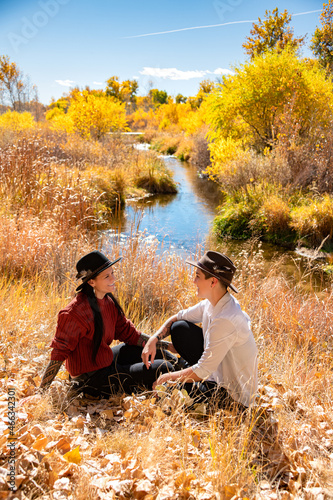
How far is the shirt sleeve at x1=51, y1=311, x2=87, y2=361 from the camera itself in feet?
7.89

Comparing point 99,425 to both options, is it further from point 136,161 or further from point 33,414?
point 136,161

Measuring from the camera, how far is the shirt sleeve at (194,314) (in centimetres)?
269

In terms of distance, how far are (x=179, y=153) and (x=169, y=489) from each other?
22.2 meters

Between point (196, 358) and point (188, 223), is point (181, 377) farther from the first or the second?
point (188, 223)

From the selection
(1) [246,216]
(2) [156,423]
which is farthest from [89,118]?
(2) [156,423]

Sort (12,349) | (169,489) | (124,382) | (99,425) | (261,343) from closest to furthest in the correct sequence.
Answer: (169,489) < (99,425) < (124,382) < (12,349) < (261,343)

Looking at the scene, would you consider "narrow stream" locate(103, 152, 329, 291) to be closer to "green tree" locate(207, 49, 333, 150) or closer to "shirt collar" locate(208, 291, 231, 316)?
"green tree" locate(207, 49, 333, 150)

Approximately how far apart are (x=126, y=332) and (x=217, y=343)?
2.80 ft

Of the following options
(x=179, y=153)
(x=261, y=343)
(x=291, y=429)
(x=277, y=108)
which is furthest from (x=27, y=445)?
(x=179, y=153)

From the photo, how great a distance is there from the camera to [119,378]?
2.70 meters

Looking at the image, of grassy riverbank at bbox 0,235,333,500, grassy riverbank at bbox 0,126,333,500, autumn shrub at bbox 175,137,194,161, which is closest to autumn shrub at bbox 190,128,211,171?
autumn shrub at bbox 175,137,194,161

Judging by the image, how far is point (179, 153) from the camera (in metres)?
23.0

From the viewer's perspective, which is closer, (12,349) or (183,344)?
(183,344)

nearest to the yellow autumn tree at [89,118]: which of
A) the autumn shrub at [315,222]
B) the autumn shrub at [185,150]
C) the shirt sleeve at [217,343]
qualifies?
the autumn shrub at [185,150]
